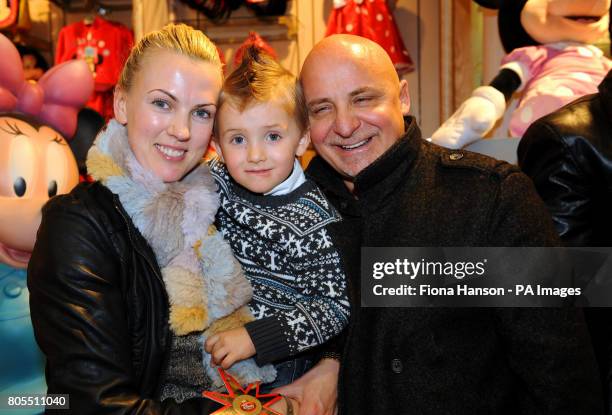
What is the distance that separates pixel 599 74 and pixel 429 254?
1.81 m

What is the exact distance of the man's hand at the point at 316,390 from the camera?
4.88 ft

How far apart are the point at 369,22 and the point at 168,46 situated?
8.57ft

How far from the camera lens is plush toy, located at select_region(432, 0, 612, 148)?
2631 mm

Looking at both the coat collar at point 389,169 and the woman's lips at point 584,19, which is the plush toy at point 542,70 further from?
the coat collar at point 389,169

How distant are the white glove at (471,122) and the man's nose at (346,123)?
1.12 metres

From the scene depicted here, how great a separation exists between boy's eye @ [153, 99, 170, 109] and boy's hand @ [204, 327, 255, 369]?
583mm

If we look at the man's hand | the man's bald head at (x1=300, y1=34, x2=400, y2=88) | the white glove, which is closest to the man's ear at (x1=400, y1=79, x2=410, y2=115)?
the man's bald head at (x1=300, y1=34, x2=400, y2=88)

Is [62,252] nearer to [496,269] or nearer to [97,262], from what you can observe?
[97,262]

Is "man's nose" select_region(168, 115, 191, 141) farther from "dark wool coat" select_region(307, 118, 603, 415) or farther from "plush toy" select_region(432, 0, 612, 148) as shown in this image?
"plush toy" select_region(432, 0, 612, 148)

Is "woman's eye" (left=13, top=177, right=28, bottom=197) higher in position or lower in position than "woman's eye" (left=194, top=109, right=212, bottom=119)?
lower

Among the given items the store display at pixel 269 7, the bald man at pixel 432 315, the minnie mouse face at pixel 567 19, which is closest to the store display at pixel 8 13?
the store display at pixel 269 7

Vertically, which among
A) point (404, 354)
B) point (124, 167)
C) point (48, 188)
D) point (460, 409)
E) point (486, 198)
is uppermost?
point (124, 167)

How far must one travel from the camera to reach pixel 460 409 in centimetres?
144

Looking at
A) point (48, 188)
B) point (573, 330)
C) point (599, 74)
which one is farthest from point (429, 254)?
point (599, 74)
